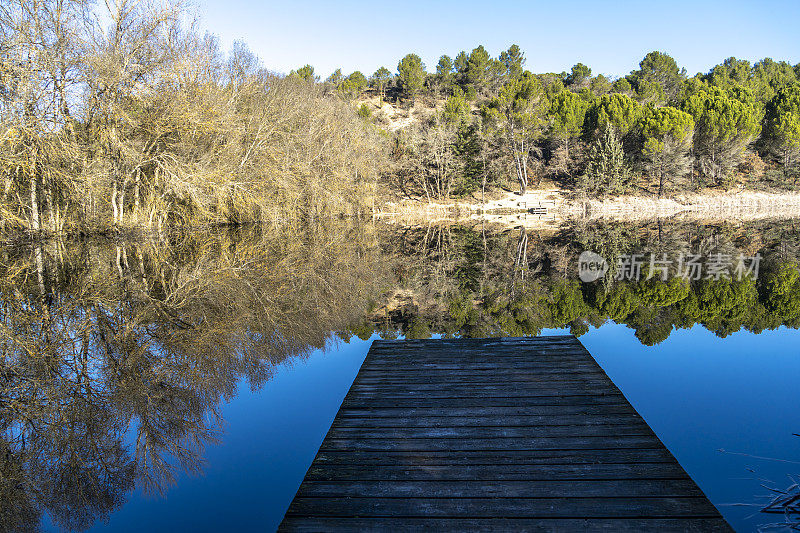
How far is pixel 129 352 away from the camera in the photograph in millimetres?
7023

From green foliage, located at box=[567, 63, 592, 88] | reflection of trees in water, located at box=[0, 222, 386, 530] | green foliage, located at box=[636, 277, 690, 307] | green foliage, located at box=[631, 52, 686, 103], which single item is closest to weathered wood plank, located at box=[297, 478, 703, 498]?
reflection of trees in water, located at box=[0, 222, 386, 530]

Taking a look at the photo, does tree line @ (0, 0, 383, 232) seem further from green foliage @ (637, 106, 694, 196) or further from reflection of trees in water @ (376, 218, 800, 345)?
green foliage @ (637, 106, 694, 196)

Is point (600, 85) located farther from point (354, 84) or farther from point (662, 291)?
point (662, 291)

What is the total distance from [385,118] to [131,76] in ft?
146

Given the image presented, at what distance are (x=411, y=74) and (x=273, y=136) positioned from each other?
4369 centimetres

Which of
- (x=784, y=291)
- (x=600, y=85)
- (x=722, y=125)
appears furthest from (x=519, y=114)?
(x=784, y=291)

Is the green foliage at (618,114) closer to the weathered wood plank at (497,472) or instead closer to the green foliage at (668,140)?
the green foliage at (668,140)

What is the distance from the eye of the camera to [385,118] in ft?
198

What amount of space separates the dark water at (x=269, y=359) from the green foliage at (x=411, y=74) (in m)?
53.1

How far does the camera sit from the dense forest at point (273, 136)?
16.6 m

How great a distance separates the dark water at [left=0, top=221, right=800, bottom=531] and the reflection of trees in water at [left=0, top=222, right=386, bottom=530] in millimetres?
27

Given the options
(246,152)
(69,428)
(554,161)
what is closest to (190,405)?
(69,428)

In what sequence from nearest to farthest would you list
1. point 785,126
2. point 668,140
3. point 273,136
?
point 273,136, point 668,140, point 785,126

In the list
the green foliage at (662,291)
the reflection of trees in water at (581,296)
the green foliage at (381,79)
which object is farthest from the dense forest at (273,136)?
the green foliage at (662,291)
